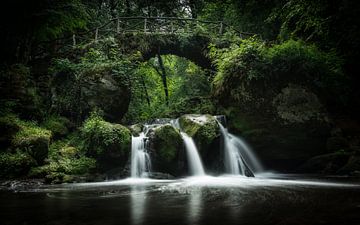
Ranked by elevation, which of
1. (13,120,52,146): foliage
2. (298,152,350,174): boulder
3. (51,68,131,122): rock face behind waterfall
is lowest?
(298,152,350,174): boulder

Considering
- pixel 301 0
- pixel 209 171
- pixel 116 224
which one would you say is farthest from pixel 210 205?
pixel 301 0

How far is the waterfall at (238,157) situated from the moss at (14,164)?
7.25m

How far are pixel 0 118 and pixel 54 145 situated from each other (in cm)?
220

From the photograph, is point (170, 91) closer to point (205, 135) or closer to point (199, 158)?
point (205, 135)

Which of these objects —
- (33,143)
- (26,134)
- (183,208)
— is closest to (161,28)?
(26,134)

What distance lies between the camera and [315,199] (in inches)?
217

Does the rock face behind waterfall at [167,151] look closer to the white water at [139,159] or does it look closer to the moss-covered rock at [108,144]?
the white water at [139,159]

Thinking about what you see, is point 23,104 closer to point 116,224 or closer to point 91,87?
point 91,87

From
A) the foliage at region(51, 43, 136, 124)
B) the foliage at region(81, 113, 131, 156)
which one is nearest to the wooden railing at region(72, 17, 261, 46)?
the foliage at region(51, 43, 136, 124)

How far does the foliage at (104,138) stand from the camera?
35.1 ft

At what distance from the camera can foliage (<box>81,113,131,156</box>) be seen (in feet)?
35.1

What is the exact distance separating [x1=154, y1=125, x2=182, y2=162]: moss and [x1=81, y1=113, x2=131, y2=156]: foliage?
1.16 m

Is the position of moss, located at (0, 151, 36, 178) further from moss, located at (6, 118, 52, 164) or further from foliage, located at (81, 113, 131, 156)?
foliage, located at (81, 113, 131, 156)

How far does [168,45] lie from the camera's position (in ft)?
59.8
